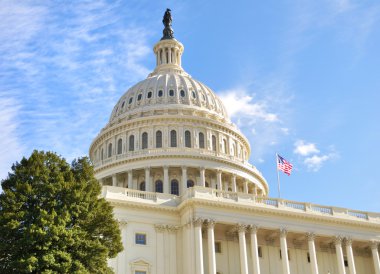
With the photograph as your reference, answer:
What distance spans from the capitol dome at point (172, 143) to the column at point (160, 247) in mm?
21641

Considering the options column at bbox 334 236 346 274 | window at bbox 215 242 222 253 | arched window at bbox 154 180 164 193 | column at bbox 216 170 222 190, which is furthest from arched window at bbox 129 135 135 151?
column at bbox 334 236 346 274

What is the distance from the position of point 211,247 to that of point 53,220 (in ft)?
73.2

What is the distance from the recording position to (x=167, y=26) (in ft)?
378

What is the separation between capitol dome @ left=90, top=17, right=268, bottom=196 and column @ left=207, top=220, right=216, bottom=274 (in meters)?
21.8

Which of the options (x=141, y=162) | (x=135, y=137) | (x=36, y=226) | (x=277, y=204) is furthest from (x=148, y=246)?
(x=135, y=137)

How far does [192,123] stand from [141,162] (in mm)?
11773

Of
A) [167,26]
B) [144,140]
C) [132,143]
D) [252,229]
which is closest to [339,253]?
[252,229]

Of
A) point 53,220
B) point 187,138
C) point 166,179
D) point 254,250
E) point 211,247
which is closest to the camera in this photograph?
point 53,220

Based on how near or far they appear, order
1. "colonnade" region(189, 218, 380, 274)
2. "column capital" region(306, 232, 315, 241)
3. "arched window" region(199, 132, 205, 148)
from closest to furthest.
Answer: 1. "colonnade" region(189, 218, 380, 274)
2. "column capital" region(306, 232, 315, 241)
3. "arched window" region(199, 132, 205, 148)

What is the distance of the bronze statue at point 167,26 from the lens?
11246cm

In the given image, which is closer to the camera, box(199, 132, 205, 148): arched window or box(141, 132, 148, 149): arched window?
box(141, 132, 148, 149): arched window

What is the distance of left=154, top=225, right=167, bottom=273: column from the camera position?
58.8m

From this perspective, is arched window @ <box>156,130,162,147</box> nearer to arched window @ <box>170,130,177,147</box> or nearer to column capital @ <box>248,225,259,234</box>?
arched window @ <box>170,130,177,147</box>

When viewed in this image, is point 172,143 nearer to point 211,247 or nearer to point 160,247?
point 160,247
